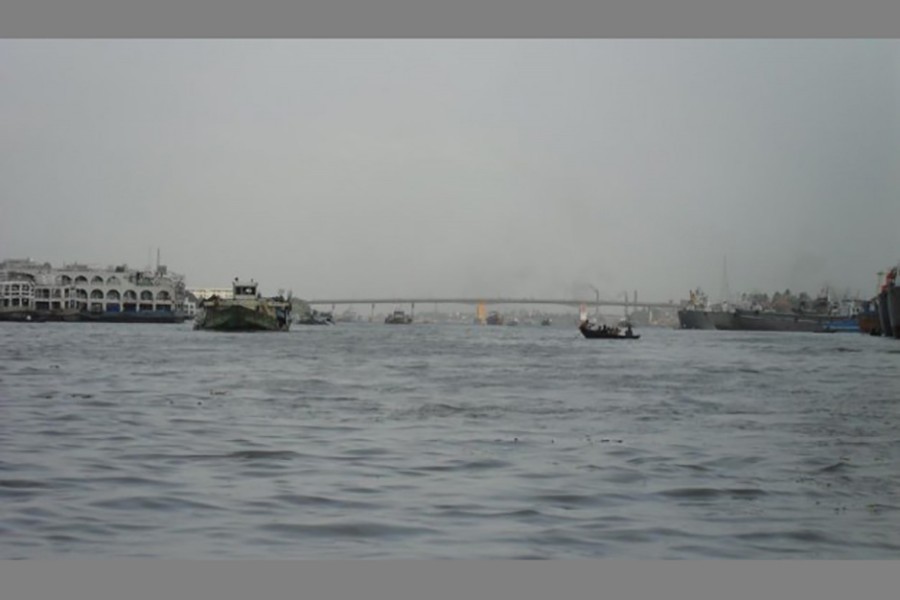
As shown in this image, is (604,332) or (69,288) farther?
(604,332)

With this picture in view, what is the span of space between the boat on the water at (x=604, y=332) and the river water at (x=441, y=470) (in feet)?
80.5

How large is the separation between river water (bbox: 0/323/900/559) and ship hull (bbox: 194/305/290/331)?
73.2ft

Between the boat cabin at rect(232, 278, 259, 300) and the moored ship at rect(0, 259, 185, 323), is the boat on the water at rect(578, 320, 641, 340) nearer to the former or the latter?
the boat cabin at rect(232, 278, 259, 300)

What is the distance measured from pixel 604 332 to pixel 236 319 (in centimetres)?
1276

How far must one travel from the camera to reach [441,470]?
6.98 m

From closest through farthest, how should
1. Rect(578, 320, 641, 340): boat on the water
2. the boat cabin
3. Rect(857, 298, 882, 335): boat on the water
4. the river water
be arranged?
the river water → the boat cabin → Rect(578, 320, 641, 340): boat on the water → Rect(857, 298, 882, 335): boat on the water

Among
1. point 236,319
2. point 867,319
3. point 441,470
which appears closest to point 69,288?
point 441,470

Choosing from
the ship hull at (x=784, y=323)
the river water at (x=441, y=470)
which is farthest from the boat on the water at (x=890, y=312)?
the river water at (x=441, y=470)

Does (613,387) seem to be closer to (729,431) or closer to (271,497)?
(729,431)

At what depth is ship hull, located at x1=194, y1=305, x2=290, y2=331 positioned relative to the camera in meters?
36.8

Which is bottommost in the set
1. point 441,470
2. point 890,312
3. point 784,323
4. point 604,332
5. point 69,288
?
point 441,470

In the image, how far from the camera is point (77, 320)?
21.1 m

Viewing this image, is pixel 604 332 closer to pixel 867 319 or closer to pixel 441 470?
pixel 867 319

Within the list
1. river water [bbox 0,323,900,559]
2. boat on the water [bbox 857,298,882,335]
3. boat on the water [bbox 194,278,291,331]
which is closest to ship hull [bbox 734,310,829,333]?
boat on the water [bbox 857,298,882,335]
